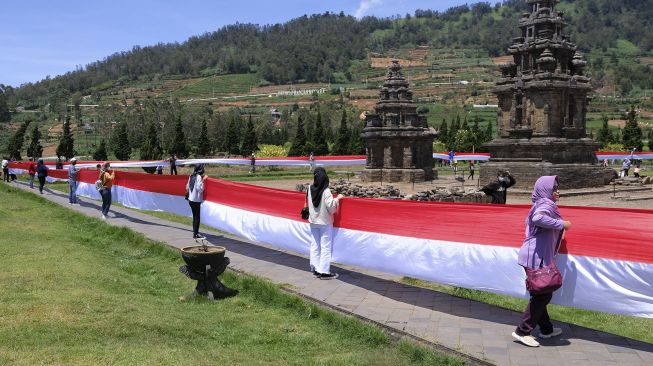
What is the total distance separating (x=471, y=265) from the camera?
7207 mm

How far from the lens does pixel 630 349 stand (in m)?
5.84

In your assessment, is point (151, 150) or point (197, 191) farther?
point (151, 150)

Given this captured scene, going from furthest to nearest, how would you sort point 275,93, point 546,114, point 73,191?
1. point 275,93
2. point 546,114
3. point 73,191

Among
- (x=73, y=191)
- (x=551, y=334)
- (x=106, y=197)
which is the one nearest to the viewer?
(x=551, y=334)

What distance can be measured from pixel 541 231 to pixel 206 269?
4.55 metres

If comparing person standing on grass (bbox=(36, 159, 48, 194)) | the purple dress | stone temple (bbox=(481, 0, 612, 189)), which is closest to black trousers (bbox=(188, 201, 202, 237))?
the purple dress

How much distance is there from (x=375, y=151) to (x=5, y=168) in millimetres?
22441

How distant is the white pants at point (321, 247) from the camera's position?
29.5 feet

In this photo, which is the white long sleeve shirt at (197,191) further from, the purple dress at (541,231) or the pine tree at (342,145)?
the pine tree at (342,145)

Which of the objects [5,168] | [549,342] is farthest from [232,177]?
[549,342]

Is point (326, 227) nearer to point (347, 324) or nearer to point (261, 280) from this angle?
point (261, 280)

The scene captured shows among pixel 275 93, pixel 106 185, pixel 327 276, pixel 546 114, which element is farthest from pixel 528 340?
pixel 275 93

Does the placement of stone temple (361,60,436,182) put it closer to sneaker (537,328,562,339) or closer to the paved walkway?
the paved walkway

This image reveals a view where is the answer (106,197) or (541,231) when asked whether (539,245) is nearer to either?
(541,231)
